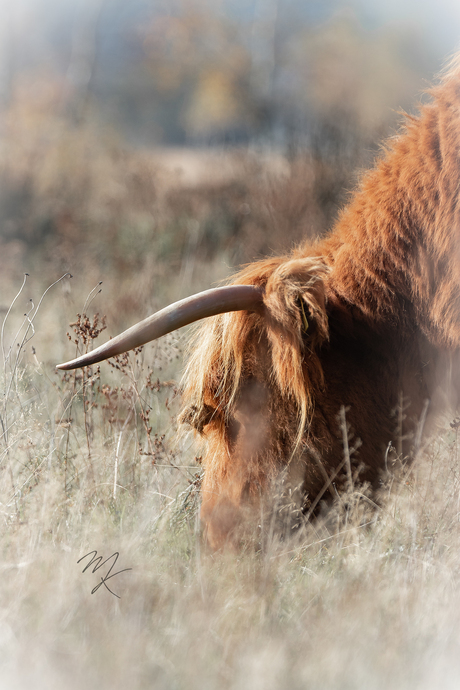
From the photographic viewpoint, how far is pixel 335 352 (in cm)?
237

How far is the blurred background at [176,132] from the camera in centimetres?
639

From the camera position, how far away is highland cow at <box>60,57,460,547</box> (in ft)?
7.42

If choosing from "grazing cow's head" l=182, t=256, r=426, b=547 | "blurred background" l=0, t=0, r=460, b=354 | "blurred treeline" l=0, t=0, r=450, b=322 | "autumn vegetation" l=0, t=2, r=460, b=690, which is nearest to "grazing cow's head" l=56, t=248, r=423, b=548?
"grazing cow's head" l=182, t=256, r=426, b=547

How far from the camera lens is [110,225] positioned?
9961mm

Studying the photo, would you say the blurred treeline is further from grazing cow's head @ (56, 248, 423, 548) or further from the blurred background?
grazing cow's head @ (56, 248, 423, 548)

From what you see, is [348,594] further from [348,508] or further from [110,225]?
[110,225]

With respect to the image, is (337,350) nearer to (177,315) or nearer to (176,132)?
(177,315)

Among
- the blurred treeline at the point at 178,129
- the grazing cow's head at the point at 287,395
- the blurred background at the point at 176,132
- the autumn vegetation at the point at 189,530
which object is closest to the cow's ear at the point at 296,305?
the grazing cow's head at the point at 287,395

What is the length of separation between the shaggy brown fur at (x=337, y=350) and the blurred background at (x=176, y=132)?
2.60m

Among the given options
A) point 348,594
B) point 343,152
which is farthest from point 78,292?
point 348,594

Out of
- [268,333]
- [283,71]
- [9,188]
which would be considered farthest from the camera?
[9,188]

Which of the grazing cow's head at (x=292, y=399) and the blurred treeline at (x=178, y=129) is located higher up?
the blurred treeline at (x=178, y=129)

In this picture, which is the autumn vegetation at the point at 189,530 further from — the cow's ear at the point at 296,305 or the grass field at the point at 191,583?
the cow's ear at the point at 296,305

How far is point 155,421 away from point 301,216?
439cm
